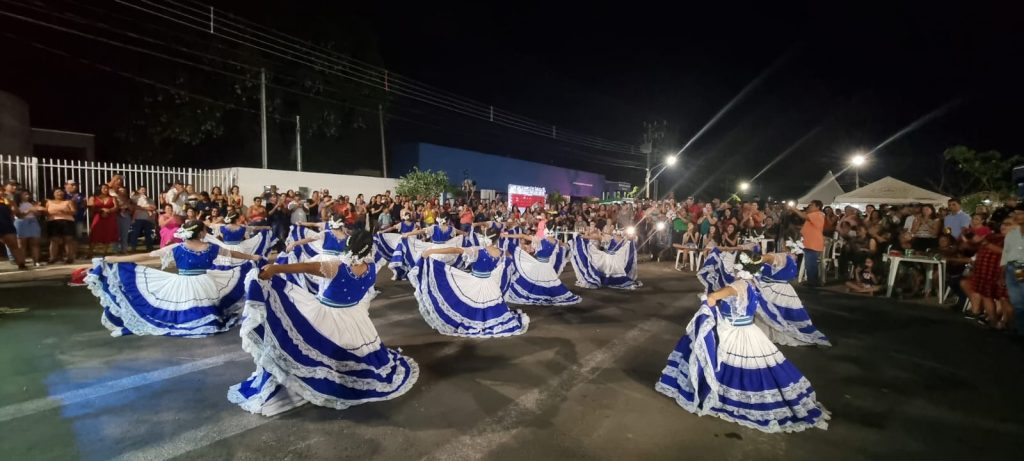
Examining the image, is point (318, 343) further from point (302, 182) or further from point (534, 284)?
point (302, 182)

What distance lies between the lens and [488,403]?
471 cm

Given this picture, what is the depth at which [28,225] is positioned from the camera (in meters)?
11.0

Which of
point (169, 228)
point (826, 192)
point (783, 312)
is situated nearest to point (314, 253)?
point (169, 228)

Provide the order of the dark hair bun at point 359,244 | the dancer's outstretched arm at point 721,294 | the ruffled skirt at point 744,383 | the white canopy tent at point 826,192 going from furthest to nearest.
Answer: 1. the white canopy tent at point 826,192
2. the dark hair bun at point 359,244
3. the dancer's outstretched arm at point 721,294
4. the ruffled skirt at point 744,383

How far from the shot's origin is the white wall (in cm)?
1719

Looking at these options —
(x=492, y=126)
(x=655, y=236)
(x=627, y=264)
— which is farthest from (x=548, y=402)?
(x=492, y=126)

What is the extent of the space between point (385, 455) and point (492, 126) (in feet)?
131

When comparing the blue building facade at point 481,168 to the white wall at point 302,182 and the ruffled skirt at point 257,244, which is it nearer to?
the white wall at point 302,182

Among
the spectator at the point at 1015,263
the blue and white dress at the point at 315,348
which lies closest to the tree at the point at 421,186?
the blue and white dress at the point at 315,348

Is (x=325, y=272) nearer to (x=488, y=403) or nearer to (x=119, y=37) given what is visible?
(x=488, y=403)

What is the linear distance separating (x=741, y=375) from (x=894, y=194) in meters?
17.4

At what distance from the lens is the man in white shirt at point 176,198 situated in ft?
42.8

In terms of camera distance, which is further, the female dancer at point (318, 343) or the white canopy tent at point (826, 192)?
the white canopy tent at point (826, 192)

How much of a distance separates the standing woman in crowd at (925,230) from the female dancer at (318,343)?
462 inches
